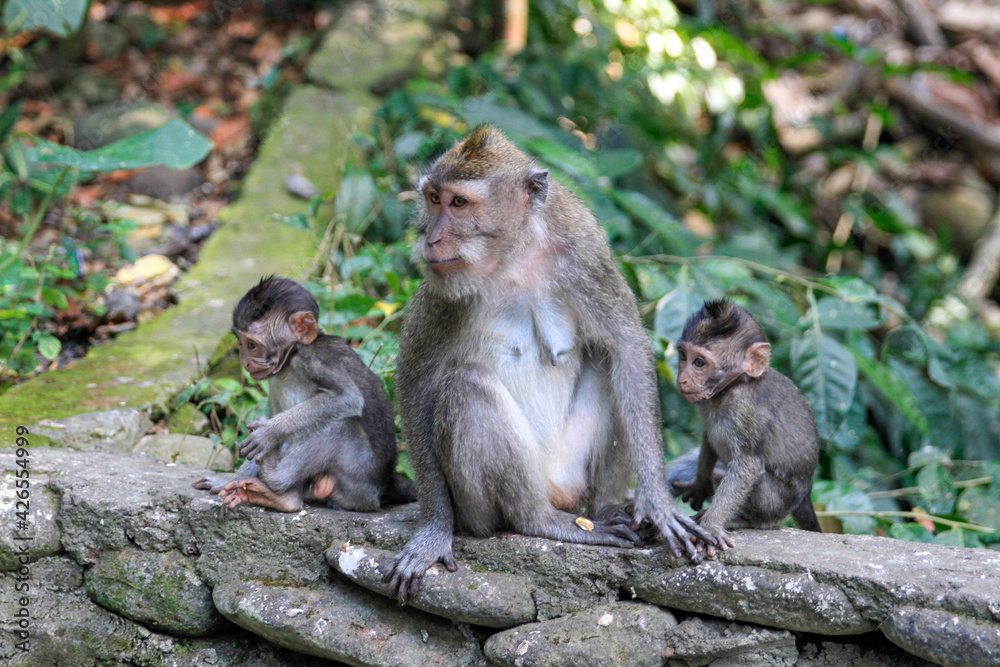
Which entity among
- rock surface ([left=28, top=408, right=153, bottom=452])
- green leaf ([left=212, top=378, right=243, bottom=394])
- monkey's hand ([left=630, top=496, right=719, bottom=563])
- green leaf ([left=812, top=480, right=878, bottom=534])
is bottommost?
rock surface ([left=28, top=408, right=153, bottom=452])

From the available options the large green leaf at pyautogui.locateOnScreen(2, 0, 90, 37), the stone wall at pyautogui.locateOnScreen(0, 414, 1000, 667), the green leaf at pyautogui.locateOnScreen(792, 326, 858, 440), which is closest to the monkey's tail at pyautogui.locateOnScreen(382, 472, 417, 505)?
the stone wall at pyautogui.locateOnScreen(0, 414, 1000, 667)

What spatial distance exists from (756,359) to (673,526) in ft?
2.76

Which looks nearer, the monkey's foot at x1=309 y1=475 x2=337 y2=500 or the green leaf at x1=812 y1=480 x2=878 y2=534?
the monkey's foot at x1=309 y1=475 x2=337 y2=500

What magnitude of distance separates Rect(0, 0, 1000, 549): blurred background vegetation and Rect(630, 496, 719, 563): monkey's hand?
1693mm

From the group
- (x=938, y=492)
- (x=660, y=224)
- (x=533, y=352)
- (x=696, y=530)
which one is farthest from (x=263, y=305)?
(x=938, y=492)

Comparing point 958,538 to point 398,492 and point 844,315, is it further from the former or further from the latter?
point 398,492

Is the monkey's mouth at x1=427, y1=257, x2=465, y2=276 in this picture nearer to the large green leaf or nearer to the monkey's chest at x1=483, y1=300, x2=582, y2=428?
the monkey's chest at x1=483, y1=300, x2=582, y2=428

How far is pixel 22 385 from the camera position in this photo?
5219mm

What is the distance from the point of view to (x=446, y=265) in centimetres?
381

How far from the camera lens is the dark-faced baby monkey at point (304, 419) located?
13.2 ft

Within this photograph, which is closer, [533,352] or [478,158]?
[478,158]

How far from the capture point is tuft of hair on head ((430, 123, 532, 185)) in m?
3.81

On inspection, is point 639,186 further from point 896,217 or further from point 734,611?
point 734,611

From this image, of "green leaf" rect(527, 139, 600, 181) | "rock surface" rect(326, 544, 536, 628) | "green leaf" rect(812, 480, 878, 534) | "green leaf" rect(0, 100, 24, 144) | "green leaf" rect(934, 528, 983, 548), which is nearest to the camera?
"rock surface" rect(326, 544, 536, 628)
